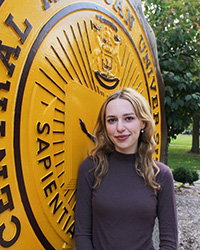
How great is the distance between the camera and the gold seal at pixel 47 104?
130 cm

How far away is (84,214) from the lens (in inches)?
62.3

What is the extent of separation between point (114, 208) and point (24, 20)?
3.31ft

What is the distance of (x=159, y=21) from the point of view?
4949 mm

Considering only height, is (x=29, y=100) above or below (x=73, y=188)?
above

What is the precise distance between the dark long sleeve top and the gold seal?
0.42 ft

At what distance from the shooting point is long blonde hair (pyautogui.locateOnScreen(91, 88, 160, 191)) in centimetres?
160

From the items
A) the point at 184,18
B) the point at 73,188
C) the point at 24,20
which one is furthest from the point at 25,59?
the point at 184,18

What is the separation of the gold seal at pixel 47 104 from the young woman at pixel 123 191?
138 millimetres

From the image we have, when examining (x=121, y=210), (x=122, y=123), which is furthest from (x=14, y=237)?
(x=122, y=123)

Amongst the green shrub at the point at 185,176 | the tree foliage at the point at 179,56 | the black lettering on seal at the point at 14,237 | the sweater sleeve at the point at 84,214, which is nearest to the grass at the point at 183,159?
the green shrub at the point at 185,176

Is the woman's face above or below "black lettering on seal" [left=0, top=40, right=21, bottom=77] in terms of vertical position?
below

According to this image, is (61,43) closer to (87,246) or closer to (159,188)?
(159,188)

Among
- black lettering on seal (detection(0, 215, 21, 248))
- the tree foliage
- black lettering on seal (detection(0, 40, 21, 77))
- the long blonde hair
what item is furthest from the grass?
black lettering on seal (detection(0, 40, 21, 77))

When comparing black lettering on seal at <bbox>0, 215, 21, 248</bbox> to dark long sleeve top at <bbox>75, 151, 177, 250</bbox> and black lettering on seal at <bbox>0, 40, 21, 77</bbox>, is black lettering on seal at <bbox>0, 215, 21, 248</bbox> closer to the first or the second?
dark long sleeve top at <bbox>75, 151, 177, 250</bbox>
